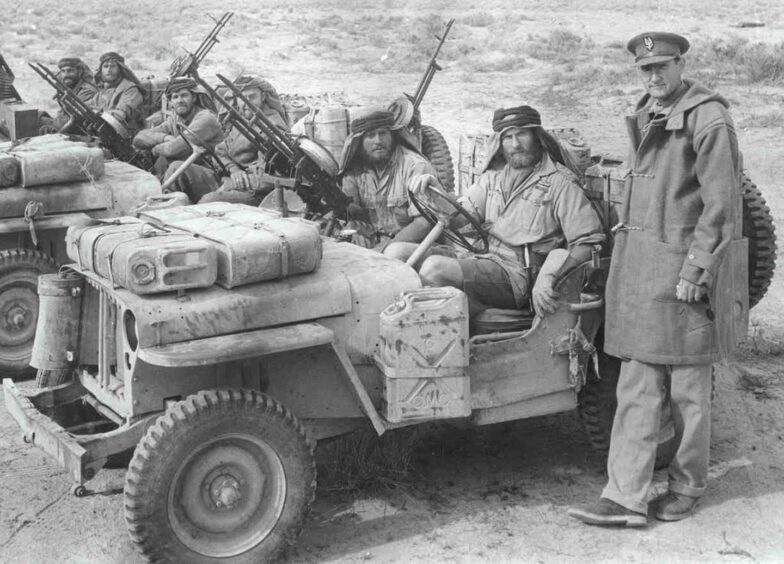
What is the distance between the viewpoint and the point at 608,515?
17.4 feet

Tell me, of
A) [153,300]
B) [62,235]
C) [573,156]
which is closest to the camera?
[153,300]

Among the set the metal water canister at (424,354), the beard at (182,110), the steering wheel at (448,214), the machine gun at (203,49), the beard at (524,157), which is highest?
the machine gun at (203,49)

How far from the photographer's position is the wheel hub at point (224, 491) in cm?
482

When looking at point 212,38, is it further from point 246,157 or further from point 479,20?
point 479,20

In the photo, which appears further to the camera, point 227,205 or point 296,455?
point 227,205

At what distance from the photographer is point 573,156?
257 inches

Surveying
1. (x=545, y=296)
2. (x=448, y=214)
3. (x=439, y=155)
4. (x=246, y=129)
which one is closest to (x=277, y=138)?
(x=246, y=129)

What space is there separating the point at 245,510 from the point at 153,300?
99 cm

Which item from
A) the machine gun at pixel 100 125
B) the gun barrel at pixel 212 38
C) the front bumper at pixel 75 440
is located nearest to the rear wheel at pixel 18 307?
the front bumper at pixel 75 440

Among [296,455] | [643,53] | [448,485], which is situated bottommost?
[448,485]

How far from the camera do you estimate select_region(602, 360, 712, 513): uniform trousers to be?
5312 millimetres

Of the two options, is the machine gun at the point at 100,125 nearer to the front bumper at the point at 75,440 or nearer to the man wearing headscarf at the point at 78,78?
the man wearing headscarf at the point at 78,78

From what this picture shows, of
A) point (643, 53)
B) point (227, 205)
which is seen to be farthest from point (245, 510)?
point (643, 53)

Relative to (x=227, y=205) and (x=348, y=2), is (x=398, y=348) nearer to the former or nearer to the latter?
(x=227, y=205)
